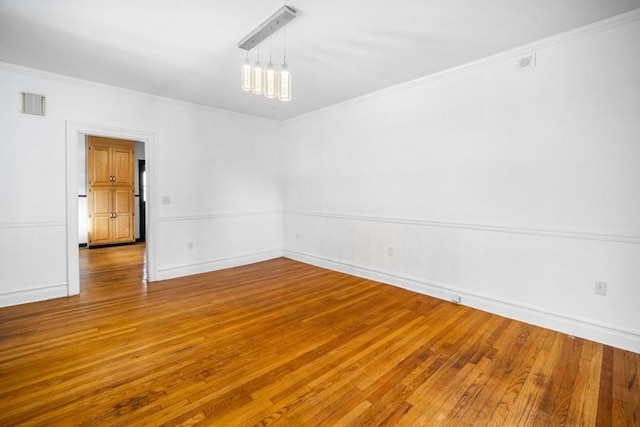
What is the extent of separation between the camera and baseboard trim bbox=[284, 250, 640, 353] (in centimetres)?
249

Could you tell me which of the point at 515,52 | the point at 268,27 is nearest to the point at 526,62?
the point at 515,52

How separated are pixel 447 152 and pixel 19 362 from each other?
176 inches

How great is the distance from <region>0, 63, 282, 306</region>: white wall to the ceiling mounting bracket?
237 centimetres

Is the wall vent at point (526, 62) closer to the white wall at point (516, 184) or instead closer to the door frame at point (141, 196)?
the white wall at point (516, 184)

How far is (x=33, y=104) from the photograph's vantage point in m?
3.44

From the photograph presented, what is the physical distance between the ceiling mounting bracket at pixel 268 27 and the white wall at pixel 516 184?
6.67ft

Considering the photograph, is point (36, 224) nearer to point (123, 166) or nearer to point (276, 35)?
point (276, 35)

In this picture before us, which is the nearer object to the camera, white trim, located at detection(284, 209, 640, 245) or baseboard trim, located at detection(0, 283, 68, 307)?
white trim, located at detection(284, 209, 640, 245)

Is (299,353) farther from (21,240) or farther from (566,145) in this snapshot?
(21,240)

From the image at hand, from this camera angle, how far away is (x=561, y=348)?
8.19 ft

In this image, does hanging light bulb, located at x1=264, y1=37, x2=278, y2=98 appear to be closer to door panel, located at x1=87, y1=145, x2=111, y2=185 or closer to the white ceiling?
the white ceiling

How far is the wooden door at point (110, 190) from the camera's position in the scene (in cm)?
683

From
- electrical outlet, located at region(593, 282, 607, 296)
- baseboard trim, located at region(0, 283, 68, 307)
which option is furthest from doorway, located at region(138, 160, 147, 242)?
electrical outlet, located at region(593, 282, 607, 296)

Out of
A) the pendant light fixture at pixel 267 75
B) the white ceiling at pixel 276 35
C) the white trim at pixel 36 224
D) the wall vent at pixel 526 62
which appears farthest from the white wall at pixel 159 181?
the wall vent at pixel 526 62
